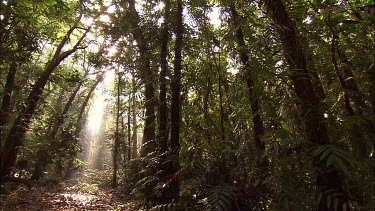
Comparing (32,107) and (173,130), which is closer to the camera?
(173,130)

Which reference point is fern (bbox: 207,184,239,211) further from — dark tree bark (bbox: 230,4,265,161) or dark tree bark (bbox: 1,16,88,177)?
dark tree bark (bbox: 1,16,88,177)

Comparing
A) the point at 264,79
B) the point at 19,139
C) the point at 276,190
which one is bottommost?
the point at 276,190

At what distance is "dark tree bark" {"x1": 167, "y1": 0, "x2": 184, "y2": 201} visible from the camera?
427 centimetres

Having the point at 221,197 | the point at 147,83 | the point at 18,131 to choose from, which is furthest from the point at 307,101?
the point at 18,131

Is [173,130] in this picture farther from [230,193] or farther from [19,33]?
[19,33]

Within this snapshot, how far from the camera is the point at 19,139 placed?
31.5 ft

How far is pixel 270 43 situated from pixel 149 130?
3.86 m

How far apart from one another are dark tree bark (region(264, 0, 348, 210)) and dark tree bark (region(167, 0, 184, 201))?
222 cm

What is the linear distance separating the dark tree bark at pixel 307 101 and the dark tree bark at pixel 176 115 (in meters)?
2.22

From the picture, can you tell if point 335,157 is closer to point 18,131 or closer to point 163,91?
point 163,91

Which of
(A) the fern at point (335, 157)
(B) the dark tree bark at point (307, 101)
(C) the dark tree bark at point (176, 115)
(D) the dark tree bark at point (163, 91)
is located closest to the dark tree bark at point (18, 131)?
(D) the dark tree bark at point (163, 91)

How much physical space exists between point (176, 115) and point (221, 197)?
6.64ft

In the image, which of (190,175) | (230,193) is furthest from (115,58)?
(230,193)

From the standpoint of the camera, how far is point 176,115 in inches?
188
